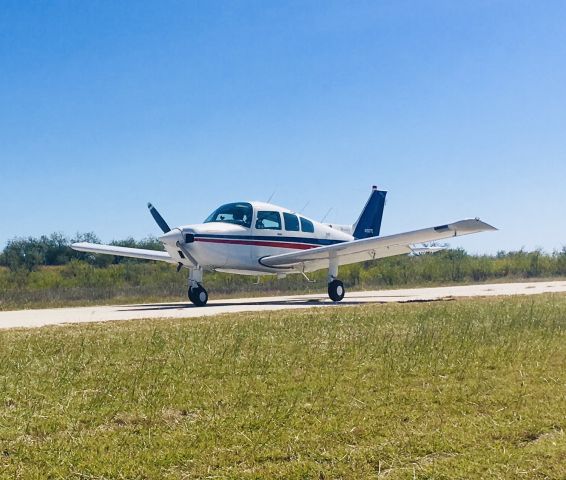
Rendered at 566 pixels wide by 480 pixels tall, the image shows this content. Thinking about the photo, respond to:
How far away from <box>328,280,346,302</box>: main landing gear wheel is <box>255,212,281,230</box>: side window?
263 centimetres

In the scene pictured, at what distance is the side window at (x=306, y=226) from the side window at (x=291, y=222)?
0.93 feet

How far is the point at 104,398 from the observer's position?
19.9 ft

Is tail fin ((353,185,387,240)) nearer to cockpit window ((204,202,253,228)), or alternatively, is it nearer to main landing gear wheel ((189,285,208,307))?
cockpit window ((204,202,253,228))

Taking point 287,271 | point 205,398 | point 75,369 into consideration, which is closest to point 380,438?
point 205,398

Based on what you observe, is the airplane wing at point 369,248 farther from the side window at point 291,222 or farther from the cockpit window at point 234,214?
the cockpit window at point 234,214

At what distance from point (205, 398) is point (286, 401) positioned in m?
0.76

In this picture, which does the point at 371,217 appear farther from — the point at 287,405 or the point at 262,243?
the point at 287,405

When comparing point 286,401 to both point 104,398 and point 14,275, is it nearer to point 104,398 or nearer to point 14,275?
point 104,398

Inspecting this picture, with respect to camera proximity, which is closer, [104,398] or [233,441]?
[233,441]

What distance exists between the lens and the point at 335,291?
21.7m

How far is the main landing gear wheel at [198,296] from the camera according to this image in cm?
1984

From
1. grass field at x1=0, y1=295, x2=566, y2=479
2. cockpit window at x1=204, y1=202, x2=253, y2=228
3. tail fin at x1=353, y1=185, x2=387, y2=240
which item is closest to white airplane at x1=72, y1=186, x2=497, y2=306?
cockpit window at x1=204, y1=202, x2=253, y2=228

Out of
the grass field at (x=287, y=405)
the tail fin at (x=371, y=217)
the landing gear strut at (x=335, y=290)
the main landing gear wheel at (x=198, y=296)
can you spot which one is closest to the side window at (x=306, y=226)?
the landing gear strut at (x=335, y=290)

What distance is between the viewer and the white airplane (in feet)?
65.3
